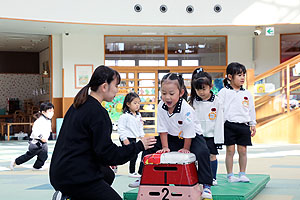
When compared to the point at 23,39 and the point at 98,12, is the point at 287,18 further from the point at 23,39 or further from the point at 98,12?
the point at 23,39

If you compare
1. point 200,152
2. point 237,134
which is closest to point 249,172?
point 237,134

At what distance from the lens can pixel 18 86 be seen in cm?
2300

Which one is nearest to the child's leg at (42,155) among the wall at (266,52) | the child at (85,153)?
the child at (85,153)

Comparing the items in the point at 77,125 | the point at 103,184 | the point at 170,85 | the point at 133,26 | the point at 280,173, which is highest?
the point at 133,26

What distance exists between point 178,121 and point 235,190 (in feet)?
3.57

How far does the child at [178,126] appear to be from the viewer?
13.8ft

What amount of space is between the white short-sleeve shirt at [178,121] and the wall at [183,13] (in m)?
10.2

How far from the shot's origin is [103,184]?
126 inches

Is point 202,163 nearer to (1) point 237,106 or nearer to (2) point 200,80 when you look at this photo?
(2) point 200,80

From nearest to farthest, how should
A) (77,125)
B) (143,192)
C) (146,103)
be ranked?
(77,125)
(143,192)
(146,103)

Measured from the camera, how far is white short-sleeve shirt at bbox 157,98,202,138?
14.0 feet

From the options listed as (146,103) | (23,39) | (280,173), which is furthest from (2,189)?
(23,39)

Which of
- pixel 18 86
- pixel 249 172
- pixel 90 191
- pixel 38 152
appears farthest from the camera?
pixel 18 86

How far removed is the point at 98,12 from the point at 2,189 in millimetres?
8935
